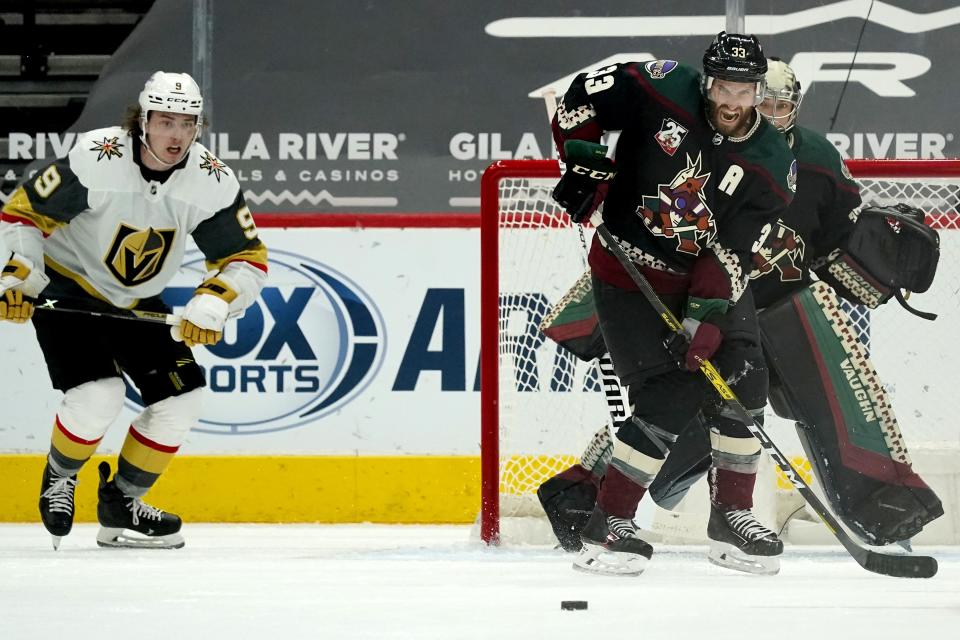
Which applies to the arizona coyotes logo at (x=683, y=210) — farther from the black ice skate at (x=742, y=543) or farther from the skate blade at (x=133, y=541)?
the skate blade at (x=133, y=541)

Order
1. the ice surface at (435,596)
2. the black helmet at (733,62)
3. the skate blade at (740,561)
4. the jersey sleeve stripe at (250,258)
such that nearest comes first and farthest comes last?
the ice surface at (435,596)
the black helmet at (733,62)
the skate blade at (740,561)
the jersey sleeve stripe at (250,258)

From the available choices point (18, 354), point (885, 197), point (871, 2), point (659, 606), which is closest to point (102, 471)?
point (18, 354)

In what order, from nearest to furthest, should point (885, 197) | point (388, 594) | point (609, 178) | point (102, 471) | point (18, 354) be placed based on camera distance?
point (388, 594), point (609, 178), point (102, 471), point (885, 197), point (18, 354)

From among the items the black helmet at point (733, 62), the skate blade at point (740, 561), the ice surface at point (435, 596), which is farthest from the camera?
the skate blade at point (740, 561)

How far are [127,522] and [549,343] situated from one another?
1.10 meters

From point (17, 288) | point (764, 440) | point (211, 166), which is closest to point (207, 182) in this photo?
point (211, 166)

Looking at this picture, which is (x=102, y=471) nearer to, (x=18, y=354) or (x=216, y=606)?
(x=18, y=354)

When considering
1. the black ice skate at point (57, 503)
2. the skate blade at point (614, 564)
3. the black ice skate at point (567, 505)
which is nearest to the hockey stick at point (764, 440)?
the skate blade at point (614, 564)

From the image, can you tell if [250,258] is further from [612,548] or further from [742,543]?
[742,543]

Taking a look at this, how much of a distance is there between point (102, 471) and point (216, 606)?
1.29m

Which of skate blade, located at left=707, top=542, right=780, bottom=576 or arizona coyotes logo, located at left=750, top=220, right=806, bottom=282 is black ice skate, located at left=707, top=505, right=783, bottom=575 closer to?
skate blade, located at left=707, top=542, right=780, bottom=576

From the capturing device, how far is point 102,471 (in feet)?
12.0

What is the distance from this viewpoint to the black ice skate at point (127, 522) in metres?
3.67

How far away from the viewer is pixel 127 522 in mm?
3676
